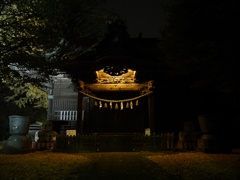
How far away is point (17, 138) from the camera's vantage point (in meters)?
12.3

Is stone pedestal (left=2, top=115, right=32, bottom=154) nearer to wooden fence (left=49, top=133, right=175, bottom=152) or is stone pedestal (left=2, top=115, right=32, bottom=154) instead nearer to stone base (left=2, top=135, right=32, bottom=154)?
stone base (left=2, top=135, right=32, bottom=154)

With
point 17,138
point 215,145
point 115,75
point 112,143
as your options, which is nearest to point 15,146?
point 17,138

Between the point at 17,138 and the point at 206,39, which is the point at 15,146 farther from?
the point at 206,39

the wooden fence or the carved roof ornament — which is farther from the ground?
the carved roof ornament

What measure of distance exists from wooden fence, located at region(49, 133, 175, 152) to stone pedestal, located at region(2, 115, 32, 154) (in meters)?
1.85

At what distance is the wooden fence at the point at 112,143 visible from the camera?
13336mm

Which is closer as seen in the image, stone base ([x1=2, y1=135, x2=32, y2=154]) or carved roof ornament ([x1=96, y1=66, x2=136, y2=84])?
stone base ([x1=2, y1=135, x2=32, y2=154])

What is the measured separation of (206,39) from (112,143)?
8044mm

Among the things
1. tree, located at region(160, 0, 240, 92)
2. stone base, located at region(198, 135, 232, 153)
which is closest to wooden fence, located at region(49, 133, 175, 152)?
stone base, located at region(198, 135, 232, 153)

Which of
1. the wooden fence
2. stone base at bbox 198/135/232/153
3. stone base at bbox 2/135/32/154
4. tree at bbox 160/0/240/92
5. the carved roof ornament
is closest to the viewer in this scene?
tree at bbox 160/0/240/92

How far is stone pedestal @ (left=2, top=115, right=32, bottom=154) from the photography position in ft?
39.6

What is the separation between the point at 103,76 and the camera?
16.6 meters

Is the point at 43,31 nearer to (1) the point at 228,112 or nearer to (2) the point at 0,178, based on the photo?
(2) the point at 0,178

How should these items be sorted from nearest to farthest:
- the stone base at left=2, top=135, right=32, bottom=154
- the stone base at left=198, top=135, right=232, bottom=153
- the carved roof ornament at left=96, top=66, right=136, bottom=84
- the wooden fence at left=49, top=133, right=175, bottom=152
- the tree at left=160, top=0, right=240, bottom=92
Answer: the tree at left=160, top=0, right=240, bottom=92 < the stone base at left=2, top=135, right=32, bottom=154 < the stone base at left=198, top=135, right=232, bottom=153 < the wooden fence at left=49, top=133, right=175, bottom=152 < the carved roof ornament at left=96, top=66, right=136, bottom=84
